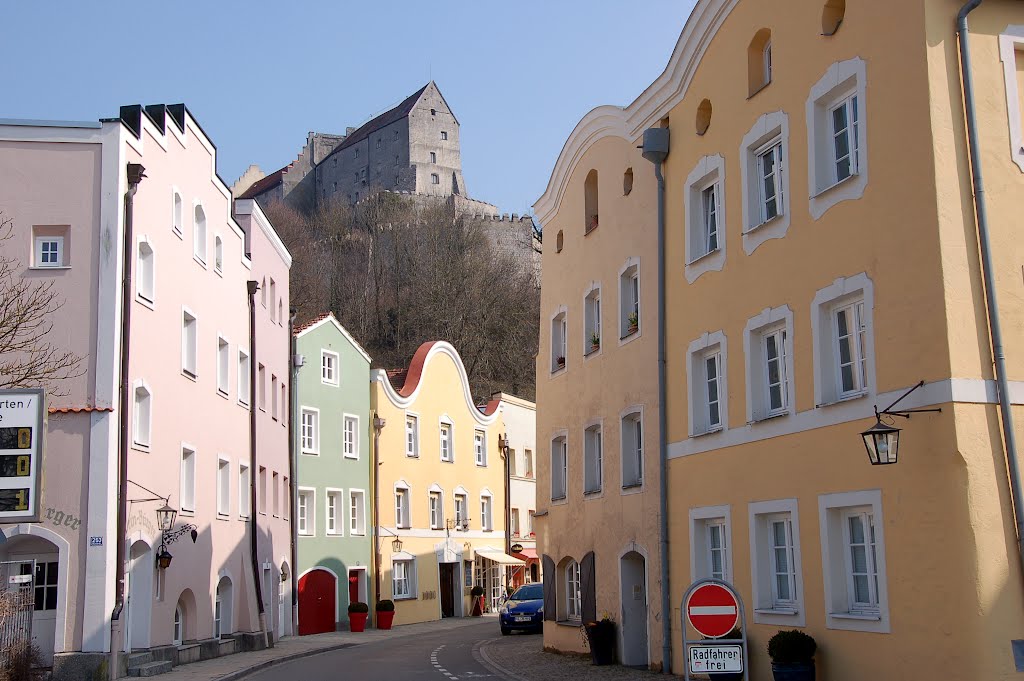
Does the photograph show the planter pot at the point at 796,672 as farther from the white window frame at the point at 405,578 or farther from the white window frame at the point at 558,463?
the white window frame at the point at 405,578

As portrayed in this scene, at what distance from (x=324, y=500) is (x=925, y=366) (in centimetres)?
2779

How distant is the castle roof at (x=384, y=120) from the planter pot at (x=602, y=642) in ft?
311

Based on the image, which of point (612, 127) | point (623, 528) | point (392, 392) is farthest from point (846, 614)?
point (392, 392)

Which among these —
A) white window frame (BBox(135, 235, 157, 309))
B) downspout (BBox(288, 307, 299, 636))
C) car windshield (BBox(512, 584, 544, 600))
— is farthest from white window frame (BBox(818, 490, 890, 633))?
downspout (BBox(288, 307, 299, 636))

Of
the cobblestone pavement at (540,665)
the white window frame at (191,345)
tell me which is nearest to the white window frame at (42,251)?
the white window frame at (191,345)

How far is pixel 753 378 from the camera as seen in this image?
16.4m

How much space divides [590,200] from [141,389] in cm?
957

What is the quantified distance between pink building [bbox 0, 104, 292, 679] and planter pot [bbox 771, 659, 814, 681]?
33.3ft

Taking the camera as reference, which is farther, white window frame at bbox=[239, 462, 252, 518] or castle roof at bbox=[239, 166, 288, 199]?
castle roof at bbox=[239, 166, 288, 199]

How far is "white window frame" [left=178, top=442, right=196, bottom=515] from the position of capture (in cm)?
2455

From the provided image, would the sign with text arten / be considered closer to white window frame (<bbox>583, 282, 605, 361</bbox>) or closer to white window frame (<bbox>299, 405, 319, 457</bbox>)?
white window frame (<bbox>583, 282, 605, 361</bbox>)

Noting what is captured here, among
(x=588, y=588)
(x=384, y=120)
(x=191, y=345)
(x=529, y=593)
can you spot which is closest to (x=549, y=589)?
(x=588, y=588)

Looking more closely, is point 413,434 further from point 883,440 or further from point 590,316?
point 883,440

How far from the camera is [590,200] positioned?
968 inches
